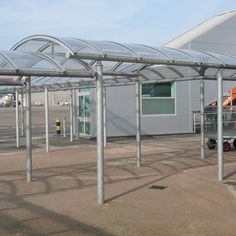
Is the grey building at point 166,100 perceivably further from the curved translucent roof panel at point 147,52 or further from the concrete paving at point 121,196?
the curved translucent roof panel at point 147,52

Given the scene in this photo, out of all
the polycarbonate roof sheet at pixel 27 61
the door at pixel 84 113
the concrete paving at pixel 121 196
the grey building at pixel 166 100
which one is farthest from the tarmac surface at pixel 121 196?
the grey building at pixel 166 100

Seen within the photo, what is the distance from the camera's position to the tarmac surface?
6.73m

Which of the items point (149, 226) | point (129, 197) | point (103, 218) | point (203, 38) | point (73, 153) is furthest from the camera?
point (203, 38)

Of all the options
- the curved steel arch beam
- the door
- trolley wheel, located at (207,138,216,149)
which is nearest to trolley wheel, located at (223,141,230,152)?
trolley wheel, located at (207,138,216,149)

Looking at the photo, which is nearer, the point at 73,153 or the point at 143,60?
the point at 143,60

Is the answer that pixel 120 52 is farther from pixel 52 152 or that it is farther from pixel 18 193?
pixel 52 152

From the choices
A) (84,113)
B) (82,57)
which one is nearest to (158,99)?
(84,113)

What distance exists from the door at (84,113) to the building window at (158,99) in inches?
108

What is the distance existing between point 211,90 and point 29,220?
18.6 meters

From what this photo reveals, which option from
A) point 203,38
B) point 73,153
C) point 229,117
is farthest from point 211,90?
point 73,153

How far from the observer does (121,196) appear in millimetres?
8812

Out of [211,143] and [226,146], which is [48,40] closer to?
[226,146]

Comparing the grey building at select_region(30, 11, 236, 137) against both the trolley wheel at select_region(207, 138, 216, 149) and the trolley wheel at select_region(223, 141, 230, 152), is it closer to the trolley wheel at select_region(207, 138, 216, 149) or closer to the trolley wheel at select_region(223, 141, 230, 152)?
the trolley wheel at select_region(207, 138, 216, 149)

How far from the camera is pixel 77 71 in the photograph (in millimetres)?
8859
